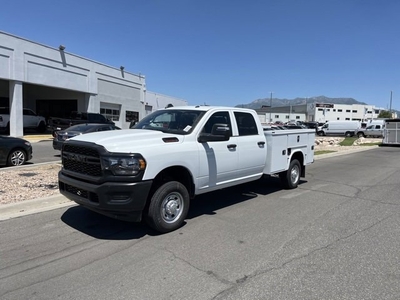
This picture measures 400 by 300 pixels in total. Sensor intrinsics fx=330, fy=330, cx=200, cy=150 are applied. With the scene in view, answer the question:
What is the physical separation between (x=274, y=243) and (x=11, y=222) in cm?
420

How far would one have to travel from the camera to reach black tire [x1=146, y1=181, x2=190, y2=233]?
4.81m

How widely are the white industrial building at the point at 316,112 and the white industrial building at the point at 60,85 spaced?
214 feet

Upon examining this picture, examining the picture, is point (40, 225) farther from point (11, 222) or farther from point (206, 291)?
point (206, 291)

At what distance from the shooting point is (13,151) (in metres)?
10.8

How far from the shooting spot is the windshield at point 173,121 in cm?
574

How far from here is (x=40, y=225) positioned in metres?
5.29

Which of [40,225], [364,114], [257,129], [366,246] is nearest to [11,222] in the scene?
[40,225]

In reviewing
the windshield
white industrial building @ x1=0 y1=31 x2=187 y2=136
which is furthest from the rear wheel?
the windshield

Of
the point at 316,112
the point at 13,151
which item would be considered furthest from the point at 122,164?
the point at 316,112

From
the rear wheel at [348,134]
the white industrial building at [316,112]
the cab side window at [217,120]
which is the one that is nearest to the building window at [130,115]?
the rear wheel at [348,134]

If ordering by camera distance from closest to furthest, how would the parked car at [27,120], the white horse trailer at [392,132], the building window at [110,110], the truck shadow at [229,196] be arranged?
1. the truck shadow at [229,196]
2. the parked car at [27,120]
3. the white horse trailer at [392,132]
4. the building window at [110,110]

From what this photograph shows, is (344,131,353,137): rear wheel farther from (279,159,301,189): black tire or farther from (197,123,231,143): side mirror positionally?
(197,123,231,143): side mirror

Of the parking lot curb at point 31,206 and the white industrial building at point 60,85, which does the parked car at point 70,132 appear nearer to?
the parking lot curb at point 31,206

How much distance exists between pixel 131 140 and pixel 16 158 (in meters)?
7.96
